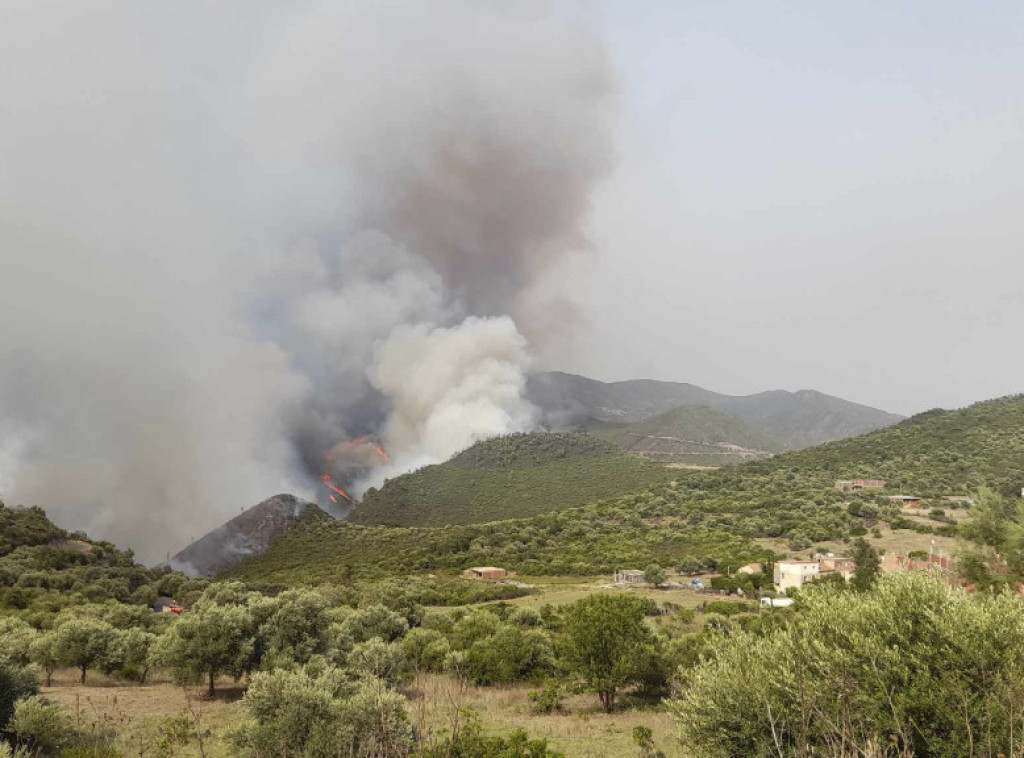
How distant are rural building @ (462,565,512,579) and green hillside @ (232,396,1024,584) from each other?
16.6ft

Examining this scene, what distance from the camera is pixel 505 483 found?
168 m

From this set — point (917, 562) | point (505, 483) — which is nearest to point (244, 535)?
point (505, 483)

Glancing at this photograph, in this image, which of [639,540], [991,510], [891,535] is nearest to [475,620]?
[991,510]

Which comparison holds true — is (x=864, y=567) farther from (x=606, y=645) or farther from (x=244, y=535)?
(x=244, y=535)

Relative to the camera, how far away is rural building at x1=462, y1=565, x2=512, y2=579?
84.9m

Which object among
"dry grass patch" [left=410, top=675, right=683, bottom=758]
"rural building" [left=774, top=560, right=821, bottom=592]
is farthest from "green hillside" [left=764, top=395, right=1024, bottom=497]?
"dry grass patch" [left=410, top=675, right=683, bottom=758]

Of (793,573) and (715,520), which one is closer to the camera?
(793,573)

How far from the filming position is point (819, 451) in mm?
156250

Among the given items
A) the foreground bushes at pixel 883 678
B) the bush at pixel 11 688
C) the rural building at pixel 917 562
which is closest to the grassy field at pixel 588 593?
the rural building at pixel 917 562

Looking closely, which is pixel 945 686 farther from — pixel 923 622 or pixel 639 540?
pixel 639 540

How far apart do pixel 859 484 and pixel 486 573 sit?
86424 mm

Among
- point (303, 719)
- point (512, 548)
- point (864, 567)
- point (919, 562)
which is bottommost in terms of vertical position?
point (919, 562)

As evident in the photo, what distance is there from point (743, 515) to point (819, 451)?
66.0m

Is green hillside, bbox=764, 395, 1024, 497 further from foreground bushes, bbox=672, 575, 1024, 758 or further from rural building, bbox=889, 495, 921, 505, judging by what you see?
foreground bushes, bbox=672, 575, 1024, 758
